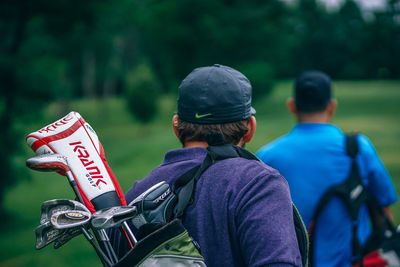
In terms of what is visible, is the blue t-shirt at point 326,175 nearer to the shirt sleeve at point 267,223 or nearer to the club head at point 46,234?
the shirt sleeve at point 267,223

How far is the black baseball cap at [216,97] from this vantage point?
196 centimetres

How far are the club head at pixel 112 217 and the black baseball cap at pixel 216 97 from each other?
526 millimetres

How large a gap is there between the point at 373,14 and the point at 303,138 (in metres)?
66.1

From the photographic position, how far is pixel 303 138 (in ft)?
11.2

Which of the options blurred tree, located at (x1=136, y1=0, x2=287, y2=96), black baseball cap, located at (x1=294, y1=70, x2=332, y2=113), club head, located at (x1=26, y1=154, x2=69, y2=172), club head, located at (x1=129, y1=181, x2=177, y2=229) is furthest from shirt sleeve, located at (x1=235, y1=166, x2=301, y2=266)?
blurred tree, located at (x1=136, y1=0, x2=287, y2=96)

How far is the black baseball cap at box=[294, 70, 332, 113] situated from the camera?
3.59 metres

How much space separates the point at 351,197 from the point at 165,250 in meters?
1.81

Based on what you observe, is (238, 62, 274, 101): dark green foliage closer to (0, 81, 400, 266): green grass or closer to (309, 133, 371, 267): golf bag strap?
(0, 81, 400, 266): green grass

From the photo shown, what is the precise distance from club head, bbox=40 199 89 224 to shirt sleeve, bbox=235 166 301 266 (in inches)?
24.0

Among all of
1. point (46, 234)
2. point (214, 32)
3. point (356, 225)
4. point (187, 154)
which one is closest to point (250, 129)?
point (187, 154)

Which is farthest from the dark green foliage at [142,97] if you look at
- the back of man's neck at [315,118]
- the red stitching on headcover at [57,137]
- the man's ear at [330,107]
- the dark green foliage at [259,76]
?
the red stitching on headcover at [57,137]

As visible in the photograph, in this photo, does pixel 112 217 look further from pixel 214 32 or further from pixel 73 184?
pixel 214 32

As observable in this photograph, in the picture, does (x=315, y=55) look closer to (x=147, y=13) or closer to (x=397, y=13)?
(x=397, y=13)

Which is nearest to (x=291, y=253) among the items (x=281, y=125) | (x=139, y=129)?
(x=281, y=125)
